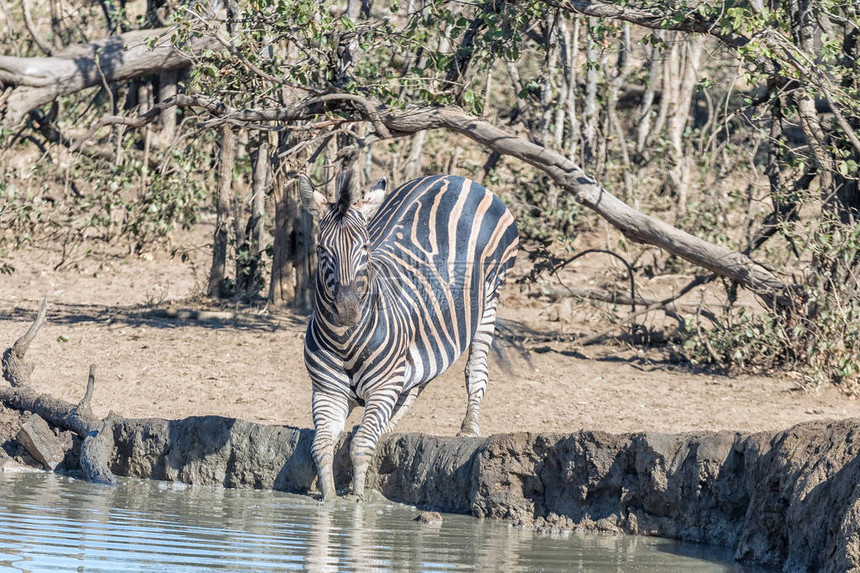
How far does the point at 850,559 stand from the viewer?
4.34m

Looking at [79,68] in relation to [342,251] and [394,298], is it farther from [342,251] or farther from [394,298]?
[342,251]

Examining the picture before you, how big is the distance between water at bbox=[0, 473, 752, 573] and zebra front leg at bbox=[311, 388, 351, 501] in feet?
0.50

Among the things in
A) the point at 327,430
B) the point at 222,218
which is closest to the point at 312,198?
the point at 327,430

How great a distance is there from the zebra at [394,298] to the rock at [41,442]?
6.21 ft

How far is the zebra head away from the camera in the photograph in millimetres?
6637

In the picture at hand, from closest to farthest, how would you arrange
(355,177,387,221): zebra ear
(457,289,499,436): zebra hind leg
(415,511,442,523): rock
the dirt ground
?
1. (415,511,442,523): rock
2. (355,177,387,221): zebra ear
3. (457,289,499,436): zebra hind leg
4. the dirt ground

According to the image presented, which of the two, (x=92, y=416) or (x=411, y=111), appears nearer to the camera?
(x=92, y=416)

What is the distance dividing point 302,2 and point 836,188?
4.84 metres

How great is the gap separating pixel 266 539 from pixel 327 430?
129cm

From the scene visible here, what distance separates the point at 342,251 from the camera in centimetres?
662

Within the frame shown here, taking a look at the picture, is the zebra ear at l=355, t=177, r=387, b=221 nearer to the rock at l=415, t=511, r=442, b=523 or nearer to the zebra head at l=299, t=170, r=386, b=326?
the zebra head at l=299, t=170, r=386, b=326

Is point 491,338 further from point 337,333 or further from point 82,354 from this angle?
point 82,354

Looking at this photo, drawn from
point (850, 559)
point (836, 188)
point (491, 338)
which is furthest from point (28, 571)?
point (836, 188)

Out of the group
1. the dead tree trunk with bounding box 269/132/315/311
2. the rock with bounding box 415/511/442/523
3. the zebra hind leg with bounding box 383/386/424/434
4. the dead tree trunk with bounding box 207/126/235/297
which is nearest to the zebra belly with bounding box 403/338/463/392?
the zebra hind leg with bounding box 383/386/424/434
